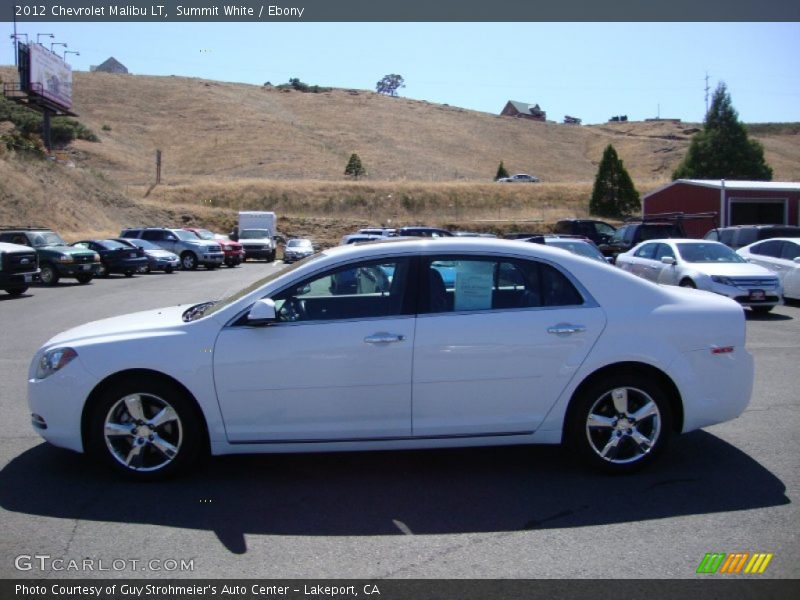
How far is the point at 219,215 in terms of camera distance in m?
52.8

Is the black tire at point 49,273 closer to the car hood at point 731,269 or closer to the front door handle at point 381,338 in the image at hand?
the car hood at point 731,269

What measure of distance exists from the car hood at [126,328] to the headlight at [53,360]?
7cm

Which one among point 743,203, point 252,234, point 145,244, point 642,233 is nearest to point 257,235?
point 252,234

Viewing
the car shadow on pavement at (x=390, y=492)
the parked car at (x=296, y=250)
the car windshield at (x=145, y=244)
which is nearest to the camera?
the car shadow on pavement at (x=390, y=492)

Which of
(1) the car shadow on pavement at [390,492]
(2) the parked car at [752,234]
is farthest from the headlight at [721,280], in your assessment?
(1) the car shadow on pavement at [390,492]

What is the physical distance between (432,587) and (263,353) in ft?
6.52

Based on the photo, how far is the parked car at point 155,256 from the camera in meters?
29.2

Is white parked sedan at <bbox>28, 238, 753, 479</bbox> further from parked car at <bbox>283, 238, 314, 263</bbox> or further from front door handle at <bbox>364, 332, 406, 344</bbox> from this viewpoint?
parked car at <bbox>283, 238, 314, 263</bbox>

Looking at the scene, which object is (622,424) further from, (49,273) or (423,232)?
(49,273)

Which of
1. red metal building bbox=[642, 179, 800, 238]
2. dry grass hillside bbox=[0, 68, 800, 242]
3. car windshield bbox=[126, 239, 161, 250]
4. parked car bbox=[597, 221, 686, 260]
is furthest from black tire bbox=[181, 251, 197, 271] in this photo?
red metal building bbox=[642, 179, 800, 238]

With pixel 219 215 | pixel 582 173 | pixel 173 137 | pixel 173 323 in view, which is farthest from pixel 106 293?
pixel 582 173

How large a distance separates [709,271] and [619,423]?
11107 millimetres

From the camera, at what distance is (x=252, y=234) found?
40.2 metres

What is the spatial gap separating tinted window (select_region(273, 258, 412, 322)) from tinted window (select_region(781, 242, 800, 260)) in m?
15.1
